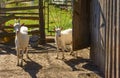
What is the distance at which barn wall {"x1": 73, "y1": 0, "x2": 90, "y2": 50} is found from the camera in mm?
11742

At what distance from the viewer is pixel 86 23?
481 inches

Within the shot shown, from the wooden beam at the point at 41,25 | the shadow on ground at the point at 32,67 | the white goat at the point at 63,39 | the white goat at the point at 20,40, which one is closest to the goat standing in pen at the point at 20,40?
the white goat at the point at 20,40

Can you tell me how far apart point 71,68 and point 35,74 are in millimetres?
1244

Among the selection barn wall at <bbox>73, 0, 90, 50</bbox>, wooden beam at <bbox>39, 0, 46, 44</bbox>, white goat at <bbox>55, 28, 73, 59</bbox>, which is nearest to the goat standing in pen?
white goat at <bbox>55, 28, 73, 59</bbox>

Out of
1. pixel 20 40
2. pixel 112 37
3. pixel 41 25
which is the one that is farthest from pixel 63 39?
pixel 112 37

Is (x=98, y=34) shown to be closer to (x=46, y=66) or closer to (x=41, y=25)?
(x=46, y=66)

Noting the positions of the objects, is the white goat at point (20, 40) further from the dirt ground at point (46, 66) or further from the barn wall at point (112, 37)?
the barn wall at point (112, 37)

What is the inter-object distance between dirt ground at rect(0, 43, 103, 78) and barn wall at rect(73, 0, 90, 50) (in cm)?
58

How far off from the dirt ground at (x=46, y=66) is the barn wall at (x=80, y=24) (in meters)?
0.58

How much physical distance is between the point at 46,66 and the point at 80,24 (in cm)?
193

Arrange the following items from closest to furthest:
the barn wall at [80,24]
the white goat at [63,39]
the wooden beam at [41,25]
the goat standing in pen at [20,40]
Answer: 1. the goat standing in pen at [20,40]
2. the barn wall at [80,24]
3. the white goat at [63,39]
4. the wooden beam at [41,25]

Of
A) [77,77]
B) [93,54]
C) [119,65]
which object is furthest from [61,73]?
[119,65]

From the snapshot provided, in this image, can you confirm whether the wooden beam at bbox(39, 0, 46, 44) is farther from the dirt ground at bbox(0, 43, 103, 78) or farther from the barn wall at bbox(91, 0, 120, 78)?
the barn wall at bbox(91, 0, 120, 78)

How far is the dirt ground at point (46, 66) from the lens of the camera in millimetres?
10109
